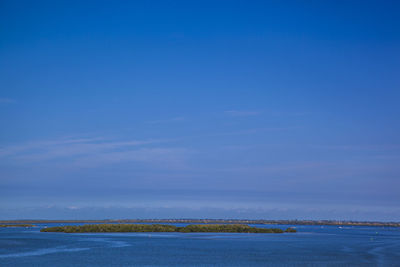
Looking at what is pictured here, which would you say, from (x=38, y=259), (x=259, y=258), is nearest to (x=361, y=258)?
(x=259, y=258)

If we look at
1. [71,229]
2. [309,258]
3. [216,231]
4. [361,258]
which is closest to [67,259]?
[309,258]

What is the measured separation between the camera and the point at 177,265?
159 ft

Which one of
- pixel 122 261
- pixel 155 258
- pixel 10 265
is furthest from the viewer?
pixel 155 258

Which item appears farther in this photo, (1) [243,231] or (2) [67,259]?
(1) [243,231]

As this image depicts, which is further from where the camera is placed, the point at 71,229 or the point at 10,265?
the point at 71,229

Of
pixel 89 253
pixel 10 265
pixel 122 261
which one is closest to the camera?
pixel 10 265

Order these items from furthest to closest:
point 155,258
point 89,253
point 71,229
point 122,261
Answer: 1. point 71,229
2. point 89,253
3. point 155,258
4. point 122,261

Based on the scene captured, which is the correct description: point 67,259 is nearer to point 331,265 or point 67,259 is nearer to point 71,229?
point 331,265

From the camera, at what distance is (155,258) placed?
2136 inches

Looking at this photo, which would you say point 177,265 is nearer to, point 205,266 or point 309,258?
point 205,266

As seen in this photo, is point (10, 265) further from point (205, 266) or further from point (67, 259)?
point (205, 266)

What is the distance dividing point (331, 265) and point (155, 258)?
19.0 m

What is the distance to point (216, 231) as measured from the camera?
422 ft

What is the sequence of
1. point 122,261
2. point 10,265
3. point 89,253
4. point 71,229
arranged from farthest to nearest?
point 71,229
point 89,253
point 122,261
point 10,265
